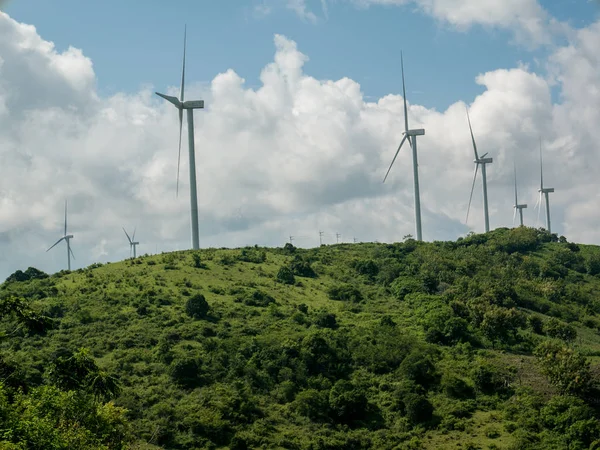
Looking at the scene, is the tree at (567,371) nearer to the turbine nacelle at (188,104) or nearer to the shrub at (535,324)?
the shrub at (535,324)

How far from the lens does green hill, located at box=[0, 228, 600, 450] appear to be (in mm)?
88562

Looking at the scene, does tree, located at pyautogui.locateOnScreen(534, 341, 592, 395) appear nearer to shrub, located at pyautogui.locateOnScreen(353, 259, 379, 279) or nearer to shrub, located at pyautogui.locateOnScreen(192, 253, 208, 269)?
shrub, located at pyautogui.locateOnScreen(353, 259, 379, 279)

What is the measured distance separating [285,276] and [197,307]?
27061 millimetres

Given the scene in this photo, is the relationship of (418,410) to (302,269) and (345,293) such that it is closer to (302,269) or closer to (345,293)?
(345,293)

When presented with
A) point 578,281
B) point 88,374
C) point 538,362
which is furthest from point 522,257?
point 88,374

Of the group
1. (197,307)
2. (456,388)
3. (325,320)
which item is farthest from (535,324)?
(197,307)

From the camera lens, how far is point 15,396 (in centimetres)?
5100

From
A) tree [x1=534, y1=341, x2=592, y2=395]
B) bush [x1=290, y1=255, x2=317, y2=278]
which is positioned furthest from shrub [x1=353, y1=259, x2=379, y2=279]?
tree [x1=534, y1=341, x2=592, y2=395]

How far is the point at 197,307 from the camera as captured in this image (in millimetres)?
122062

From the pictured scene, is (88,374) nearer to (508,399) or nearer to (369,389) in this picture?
(369,389)

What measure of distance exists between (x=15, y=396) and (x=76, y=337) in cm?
6318

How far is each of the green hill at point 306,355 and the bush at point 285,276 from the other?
0.39m

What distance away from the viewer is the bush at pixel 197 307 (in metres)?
122

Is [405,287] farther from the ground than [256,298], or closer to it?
farther from the ground
